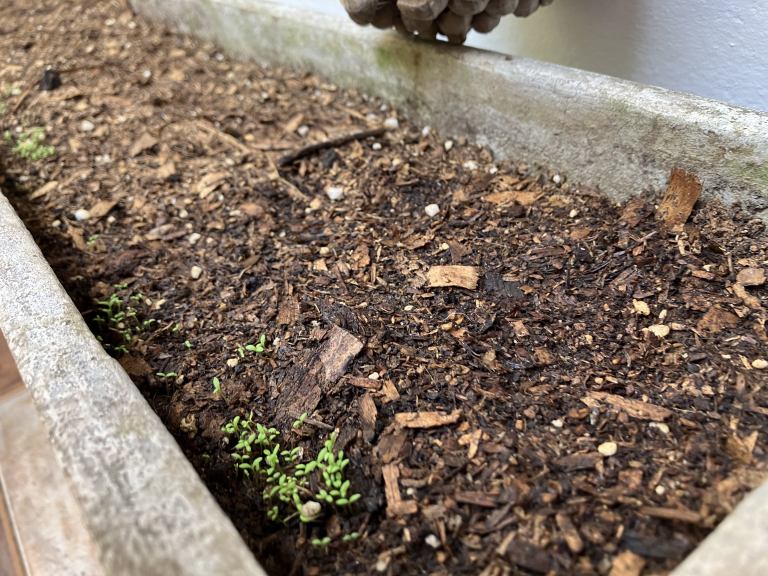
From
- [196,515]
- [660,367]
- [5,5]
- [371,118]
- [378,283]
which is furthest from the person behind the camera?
[5,5]

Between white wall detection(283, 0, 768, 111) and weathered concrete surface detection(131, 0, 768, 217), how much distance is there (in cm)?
48

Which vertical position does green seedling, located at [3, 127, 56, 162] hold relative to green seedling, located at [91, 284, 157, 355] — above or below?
above

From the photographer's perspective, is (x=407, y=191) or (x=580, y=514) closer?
(x=580, y=514)

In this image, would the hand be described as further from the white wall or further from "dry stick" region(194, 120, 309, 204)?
"dry stick" region(194, 120, 309, 204)

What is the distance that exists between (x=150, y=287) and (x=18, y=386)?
38.9 inches

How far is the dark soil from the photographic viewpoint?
1311 millimetres

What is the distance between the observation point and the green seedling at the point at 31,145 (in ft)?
9.04

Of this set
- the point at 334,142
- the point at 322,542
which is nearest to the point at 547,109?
the point at 334,142

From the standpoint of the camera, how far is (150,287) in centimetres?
210

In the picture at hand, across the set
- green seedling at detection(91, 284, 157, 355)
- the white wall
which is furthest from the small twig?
the white wall

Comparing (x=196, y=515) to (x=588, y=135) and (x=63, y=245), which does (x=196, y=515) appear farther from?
(x=588, y=135)

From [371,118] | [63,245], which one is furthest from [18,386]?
[371,118]

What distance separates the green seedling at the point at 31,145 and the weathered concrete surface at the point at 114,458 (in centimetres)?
135

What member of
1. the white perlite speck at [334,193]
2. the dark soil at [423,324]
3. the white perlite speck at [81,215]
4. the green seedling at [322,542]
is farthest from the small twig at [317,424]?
the white perlite speck at [81,215]
